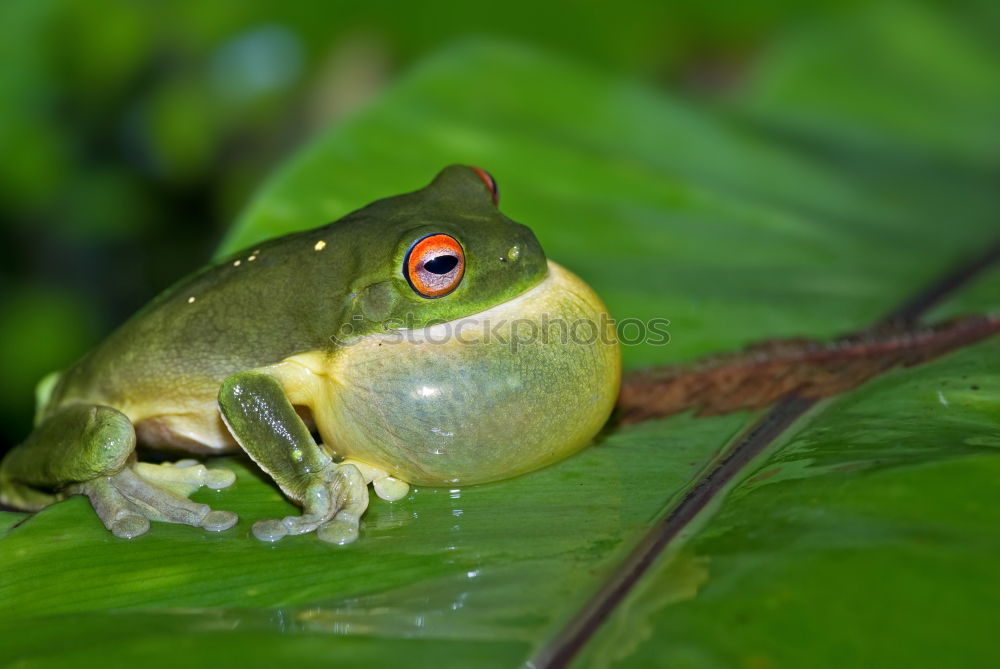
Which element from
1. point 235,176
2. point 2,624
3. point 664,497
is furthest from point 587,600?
point 235,176

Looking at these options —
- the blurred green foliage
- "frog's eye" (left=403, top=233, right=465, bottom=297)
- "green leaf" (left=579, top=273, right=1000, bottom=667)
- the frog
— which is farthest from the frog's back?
the blurred green foliage

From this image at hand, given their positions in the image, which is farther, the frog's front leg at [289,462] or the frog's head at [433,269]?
the frog's head at [433,269]

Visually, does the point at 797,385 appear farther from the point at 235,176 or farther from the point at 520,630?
the point at 235,176

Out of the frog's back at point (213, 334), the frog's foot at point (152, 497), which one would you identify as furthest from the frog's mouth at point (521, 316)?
the frog's foot at point (152, 497)

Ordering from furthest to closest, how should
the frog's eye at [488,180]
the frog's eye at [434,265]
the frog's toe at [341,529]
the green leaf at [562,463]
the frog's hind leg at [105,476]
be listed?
1. the frog's eye at [488,180]
2. the frog's eye at [434,265]
3. the frog's hind leg at [105,476]
4. the frog's toe at [341,529]
5. the green leaf at [562,463]

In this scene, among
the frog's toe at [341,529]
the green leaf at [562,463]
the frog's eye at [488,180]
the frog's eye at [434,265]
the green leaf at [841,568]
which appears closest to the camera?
the green leaf at [841,568]

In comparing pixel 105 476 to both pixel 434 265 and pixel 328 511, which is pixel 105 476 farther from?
pixel 434 265

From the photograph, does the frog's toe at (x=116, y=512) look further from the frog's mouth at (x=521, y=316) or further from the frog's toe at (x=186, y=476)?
the frog's mouth at (x=521, y=316)

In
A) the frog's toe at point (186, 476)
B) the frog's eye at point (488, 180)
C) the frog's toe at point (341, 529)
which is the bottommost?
the frog's toe at point (341, 529)
